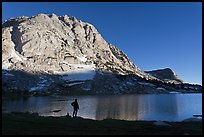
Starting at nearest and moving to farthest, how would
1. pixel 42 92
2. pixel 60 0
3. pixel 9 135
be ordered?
pixel 60 0 < pixel 9 135 < pixel 42 92

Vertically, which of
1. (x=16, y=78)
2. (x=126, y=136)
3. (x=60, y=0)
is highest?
(x=16, y=78)

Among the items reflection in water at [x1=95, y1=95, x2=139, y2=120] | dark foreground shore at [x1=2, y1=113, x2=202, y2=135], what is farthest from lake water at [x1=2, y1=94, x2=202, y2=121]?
dark foreground shore at [x1=2, y1=113, x2=202, y2=135]

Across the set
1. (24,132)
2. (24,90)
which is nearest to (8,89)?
(24,90)

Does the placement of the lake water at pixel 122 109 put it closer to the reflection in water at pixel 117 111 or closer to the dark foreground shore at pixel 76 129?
the reflection in water at pixel 117 111

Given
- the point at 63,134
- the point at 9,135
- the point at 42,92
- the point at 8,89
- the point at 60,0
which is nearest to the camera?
the point at 60,0

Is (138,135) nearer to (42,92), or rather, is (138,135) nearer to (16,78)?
(42,92)

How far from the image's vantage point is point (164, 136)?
20219 mm

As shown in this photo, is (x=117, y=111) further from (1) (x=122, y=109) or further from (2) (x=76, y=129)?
(2) (x=76, y=129)

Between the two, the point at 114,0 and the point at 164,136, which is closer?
the point at 114,0

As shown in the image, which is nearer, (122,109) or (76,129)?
(76,129)

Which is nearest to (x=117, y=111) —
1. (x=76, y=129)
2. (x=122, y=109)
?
(x=122, y=109)

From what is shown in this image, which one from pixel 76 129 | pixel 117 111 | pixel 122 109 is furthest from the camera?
pixel 122 109

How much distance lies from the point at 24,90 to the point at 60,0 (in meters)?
176

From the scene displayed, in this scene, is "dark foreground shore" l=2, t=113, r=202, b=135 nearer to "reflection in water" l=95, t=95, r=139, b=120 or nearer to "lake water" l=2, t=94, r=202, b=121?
"lake water" l=2, t=94, r=202, b=121
